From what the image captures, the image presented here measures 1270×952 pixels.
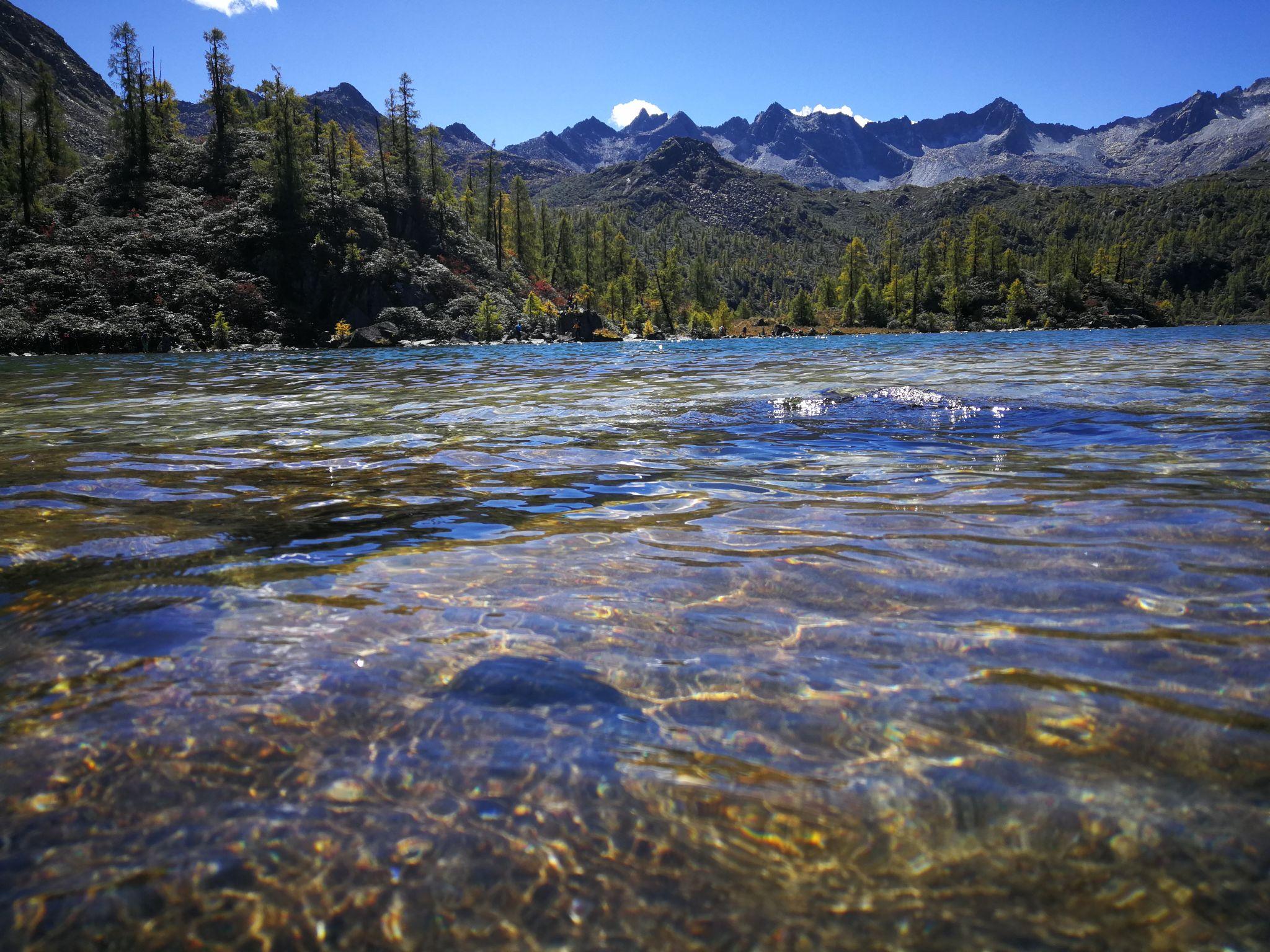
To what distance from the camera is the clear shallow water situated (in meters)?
1.97

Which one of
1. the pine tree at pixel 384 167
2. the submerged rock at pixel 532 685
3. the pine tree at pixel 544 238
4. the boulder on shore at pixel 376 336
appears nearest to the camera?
the submerged rock at pixel 532 685

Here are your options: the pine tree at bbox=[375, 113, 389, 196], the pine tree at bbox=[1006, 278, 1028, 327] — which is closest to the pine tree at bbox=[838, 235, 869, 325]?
the pine tree at bbox=[1006, 278, 1028, 327]

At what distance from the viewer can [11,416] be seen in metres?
14.1

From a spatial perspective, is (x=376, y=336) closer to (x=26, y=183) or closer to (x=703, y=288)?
(x=26, y=183)

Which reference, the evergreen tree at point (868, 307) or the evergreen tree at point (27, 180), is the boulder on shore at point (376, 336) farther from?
the evergreen tree at point (868, 307)

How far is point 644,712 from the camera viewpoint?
9.95 ft

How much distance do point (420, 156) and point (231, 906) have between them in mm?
128583

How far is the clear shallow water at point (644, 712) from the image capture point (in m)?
1.97

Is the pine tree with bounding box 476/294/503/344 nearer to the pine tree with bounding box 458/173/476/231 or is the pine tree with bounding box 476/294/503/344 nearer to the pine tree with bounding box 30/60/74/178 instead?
the pine tree with bounding box 458/173/476/231

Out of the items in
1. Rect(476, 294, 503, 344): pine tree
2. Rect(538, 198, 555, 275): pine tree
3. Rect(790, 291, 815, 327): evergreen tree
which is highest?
Rect(538, 198, 555, 275): pine tree

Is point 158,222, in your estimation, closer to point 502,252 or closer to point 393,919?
point 502,252

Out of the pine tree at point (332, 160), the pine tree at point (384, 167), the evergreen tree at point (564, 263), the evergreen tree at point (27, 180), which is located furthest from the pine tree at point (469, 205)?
the evergreen tree at point (27, 180)

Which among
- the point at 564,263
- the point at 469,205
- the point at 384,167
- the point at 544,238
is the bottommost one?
the point at 564,263

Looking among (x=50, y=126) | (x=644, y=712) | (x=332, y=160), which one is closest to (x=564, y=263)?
(x=332, y=160)
